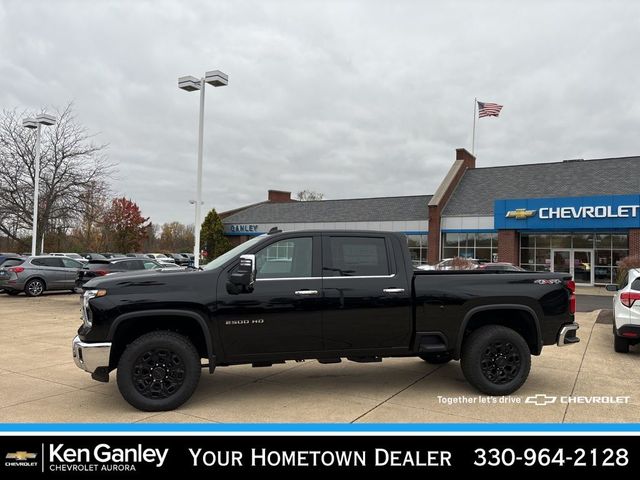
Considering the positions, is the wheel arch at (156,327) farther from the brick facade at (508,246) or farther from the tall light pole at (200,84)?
the brick facade at (508,246)

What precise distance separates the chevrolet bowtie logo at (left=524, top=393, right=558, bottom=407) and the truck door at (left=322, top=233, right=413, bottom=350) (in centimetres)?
154

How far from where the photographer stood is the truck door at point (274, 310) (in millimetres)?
5367

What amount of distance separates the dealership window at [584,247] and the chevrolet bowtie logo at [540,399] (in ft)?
82.4

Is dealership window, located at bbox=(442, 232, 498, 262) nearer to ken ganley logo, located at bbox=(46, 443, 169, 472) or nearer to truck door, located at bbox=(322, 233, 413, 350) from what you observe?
truck door, located at bbox=(322, 233, 413, 350)

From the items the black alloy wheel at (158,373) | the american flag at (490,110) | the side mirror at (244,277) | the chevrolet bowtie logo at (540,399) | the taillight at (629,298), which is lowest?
the chevrolet bowtie logo at (540,399)

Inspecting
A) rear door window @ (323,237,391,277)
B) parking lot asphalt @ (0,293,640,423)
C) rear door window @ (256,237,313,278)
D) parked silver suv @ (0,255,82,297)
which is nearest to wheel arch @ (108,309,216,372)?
parking lot asphalt @ (0,293,640,423)

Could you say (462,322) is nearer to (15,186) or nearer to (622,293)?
(622,293)

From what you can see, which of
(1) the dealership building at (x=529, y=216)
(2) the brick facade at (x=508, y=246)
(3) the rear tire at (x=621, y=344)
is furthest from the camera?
(2) the brick facade at (x=508, y=246)

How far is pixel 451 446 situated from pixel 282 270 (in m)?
2.51

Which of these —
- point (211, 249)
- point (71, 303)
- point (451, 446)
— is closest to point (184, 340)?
point (451, 446)

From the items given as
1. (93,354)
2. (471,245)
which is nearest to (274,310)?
(93,354)

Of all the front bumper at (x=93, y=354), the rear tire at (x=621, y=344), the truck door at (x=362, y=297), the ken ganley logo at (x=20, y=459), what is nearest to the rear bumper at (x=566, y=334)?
the truck door at (x=362, y=297)

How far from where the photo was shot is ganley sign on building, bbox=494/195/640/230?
26.4 m

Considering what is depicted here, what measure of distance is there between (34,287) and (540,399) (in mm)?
18392
